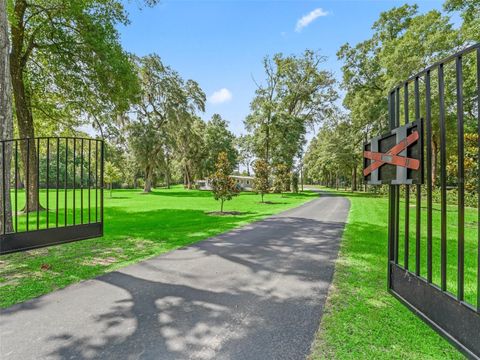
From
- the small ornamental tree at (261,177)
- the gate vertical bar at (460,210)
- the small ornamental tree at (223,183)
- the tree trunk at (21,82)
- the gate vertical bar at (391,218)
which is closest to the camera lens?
the gate vertical bar at (460,210)

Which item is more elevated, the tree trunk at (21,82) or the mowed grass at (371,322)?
the tree trunk at (21,82)

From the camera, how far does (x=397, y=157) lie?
8.01 feet

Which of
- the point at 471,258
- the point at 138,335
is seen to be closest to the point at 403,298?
the point at 138,335

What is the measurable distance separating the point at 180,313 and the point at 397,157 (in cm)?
261

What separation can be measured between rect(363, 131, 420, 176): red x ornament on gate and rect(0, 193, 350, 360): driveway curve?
1.66 m

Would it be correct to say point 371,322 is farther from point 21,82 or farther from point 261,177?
point 261,177

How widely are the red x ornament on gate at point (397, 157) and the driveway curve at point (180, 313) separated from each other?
5.45ft

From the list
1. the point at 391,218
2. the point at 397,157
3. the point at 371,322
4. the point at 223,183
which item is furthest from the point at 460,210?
the point at 223,183

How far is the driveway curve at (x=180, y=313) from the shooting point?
203 cm

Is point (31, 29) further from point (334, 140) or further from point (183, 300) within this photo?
point (334, 140)

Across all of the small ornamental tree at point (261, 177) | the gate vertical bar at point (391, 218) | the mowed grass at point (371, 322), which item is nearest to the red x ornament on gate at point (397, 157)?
the gate vertical bar at point (391, 218)

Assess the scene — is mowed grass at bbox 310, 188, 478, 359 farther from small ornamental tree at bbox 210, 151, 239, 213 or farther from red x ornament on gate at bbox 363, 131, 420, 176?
small ornamental tree at bbox 210, 151, 239, 213

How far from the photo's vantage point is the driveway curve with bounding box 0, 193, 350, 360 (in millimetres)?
2027

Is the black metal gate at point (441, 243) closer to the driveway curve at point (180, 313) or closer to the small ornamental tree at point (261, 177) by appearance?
the driveway curve at point (180, 313)
